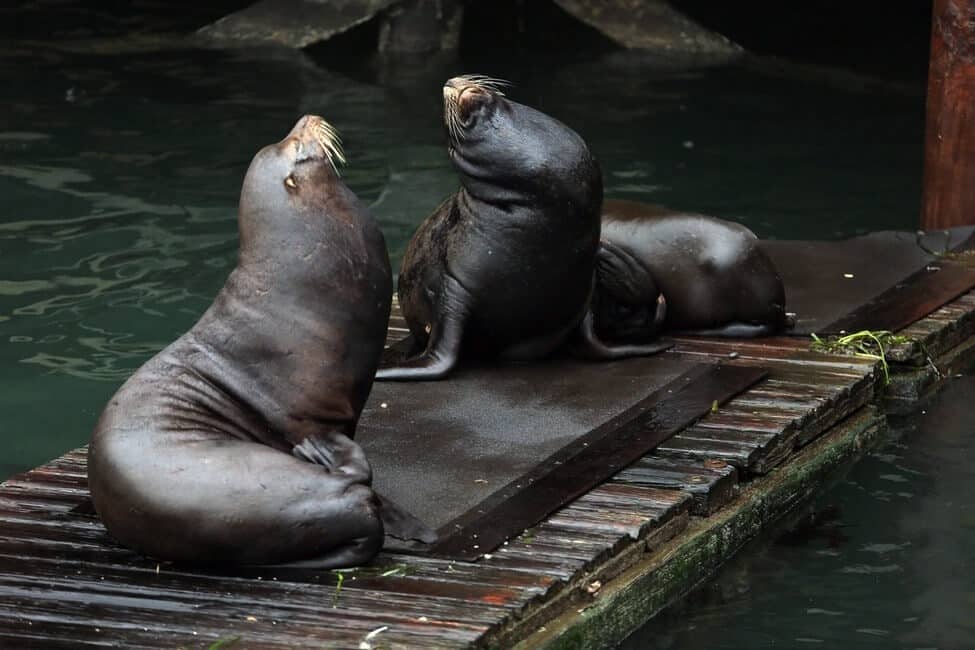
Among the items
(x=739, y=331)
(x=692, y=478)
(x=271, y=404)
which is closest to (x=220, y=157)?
(x=739, y=331)

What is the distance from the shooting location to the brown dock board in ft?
13.3

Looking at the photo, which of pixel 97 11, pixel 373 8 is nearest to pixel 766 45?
pixel 373 8

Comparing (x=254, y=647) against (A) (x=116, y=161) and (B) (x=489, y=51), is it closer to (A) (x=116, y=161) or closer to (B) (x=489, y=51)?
(A) (x=116, y=161)

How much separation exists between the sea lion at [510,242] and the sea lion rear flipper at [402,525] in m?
1.41

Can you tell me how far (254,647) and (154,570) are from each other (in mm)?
563

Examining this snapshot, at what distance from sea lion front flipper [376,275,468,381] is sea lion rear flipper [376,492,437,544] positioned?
1.46m

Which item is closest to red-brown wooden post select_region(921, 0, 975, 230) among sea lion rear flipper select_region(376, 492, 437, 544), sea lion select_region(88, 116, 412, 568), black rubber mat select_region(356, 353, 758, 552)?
black rubber mat select_region(356, 353, 758, 552)

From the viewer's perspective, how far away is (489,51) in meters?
15.0

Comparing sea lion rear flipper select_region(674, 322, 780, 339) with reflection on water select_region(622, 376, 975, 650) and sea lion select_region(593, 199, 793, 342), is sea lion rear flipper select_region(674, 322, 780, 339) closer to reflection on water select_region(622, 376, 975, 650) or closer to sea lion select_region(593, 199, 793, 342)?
sea lion select_region(593, 199, 793, 342)

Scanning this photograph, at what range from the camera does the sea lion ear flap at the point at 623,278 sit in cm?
665

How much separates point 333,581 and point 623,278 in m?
2.61

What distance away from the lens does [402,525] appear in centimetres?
462

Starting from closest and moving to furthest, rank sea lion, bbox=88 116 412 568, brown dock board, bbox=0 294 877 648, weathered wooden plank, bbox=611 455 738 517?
brown dock board, bbox=0 294 877 648 < sea lion, bbox=88 116 412 568 < weathered wooden plank, bbox=611 455 738 517

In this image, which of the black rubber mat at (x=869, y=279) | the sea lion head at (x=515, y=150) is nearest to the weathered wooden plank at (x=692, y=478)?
the sea lion head at (x=515, y=150)
